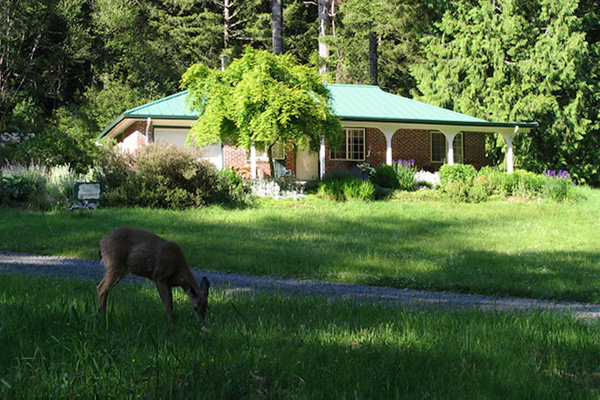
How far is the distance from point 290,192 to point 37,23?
24610mm

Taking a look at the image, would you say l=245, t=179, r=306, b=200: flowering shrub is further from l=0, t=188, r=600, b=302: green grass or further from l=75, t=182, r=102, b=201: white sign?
l=75, t=182, r=102, b=201: white sign

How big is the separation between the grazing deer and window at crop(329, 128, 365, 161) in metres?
24.7

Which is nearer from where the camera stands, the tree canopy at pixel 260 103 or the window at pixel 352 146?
the tree canopy at pixel 260 103

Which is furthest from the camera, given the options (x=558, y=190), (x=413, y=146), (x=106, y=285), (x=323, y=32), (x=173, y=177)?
(x=323, y=32)

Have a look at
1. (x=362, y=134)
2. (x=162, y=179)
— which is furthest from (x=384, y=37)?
(x=162, y=179)

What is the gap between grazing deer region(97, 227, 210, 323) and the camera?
4652 mm

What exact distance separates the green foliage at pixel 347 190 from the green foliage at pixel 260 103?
172 centimetres

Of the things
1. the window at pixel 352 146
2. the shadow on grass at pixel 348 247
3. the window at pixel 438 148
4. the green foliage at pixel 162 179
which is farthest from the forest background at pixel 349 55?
the shadow on grass at pixel 348 247

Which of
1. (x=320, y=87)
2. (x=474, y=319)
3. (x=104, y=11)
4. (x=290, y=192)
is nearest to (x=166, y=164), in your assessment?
(x=290, y=192)

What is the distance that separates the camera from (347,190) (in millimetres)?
21328

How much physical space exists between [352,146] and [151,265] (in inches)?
999

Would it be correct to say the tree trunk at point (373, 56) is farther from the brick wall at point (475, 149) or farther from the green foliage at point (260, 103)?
the green foliage at point (260, 103)

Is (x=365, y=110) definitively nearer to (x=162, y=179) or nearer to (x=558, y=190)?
(x=558, y=190)

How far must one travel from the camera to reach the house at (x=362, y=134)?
25672 mm
